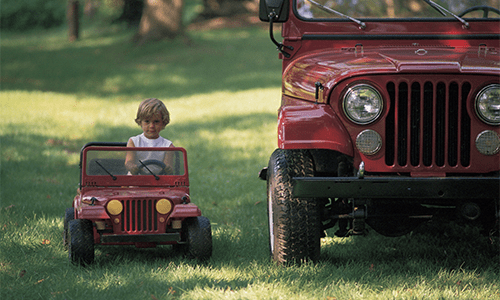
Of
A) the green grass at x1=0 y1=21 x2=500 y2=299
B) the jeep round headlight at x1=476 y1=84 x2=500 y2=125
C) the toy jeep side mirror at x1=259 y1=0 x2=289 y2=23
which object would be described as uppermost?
the toy jeep side mirror at x1=259 y1=0 x2=289 y2=23

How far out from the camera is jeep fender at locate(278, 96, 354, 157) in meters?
3.37

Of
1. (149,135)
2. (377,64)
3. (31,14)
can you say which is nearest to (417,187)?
(377,64)

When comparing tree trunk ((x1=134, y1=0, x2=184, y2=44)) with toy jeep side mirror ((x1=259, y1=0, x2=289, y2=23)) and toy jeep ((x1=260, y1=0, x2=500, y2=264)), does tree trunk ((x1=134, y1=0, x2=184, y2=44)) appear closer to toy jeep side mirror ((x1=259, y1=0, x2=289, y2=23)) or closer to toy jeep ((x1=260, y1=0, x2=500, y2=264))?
toy jeep side mirror ((x1=259, y1=0, x2=289, y2=23))

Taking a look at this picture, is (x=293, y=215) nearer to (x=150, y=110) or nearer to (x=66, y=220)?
(x=150, y=110)

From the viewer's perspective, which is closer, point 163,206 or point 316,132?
point 316,132

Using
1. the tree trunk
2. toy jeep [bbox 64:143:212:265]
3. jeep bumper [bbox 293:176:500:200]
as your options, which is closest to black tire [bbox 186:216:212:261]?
toy jeep [bbox 64:143:212:265]

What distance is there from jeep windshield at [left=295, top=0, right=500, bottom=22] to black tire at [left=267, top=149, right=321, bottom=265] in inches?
54.6

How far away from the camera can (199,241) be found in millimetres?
3955

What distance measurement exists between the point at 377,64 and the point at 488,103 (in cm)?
67

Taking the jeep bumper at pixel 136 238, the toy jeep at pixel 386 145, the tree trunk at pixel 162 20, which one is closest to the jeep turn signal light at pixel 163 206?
the jeep bumper at pixel 136 238

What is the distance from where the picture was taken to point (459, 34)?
4453mm

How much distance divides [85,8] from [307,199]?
4599 centimetres

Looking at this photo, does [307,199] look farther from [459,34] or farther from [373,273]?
[459,34]

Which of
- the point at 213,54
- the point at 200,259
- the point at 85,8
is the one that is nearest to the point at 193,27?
the point at 213,54
